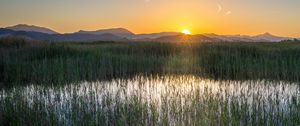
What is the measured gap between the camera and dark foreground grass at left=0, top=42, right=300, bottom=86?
15.8 metres

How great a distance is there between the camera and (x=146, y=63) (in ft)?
66.3

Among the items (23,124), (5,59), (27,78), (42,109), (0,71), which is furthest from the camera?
(5,59)

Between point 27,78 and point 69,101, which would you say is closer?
point 69,101

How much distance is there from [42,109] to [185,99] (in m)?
3.20

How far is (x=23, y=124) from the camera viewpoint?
7547 millimetres

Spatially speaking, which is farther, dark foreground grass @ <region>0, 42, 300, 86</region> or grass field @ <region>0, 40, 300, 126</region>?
dark foreground grass @ <region>0, 42, 300, 86</region>

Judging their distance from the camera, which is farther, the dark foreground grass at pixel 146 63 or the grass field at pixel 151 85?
the dark foreground grass at pixel 146 63

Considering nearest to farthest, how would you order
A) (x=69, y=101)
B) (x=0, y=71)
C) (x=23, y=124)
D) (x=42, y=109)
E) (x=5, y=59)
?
(x=23, y=124), (x=42, y=109), (x=69, y=101), (x=0, y=71), (x=5, y=59)

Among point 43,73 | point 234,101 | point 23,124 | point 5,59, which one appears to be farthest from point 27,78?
point 234,101

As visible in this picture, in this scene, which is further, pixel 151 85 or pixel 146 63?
pixel 146 63

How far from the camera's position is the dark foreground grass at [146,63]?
51.9ft

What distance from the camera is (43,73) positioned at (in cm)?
1570

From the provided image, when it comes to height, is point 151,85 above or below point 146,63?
below

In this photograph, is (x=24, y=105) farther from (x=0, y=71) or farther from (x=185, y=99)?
(x=0, y=71)
